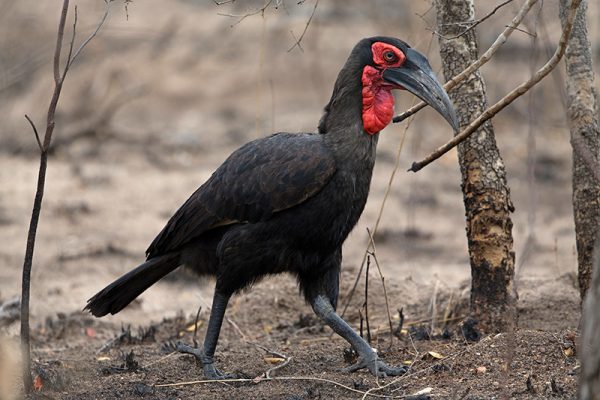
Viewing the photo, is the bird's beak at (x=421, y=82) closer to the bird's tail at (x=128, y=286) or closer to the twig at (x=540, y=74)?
the twig at (x=540, y=74)

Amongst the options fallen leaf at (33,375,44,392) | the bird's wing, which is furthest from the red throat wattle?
fallen leaf at (33,375,44,392)

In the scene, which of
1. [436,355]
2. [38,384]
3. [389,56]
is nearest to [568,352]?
[436,355]

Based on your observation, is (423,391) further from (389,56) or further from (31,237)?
(31,237)

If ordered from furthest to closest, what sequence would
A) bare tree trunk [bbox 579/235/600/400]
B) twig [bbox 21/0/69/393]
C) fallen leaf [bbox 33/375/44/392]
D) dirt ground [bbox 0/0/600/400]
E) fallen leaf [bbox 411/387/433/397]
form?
1. dirt ground [bbox 0/0/600/400]
2. fallen leaf [bbox 33/375/44/392]
3. fallen leaf [bbox 411/387/433/397]
4. twig [bbox 21/0/69/393]
5. bare tree trunk [bbox 579/235/600/400]

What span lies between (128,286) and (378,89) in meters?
1.59

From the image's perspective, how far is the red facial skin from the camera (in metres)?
4.66

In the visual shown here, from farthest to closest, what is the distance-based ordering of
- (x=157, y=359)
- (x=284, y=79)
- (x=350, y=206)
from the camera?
(x=284, y=79) → (x=157, y=359) → (x=350, y=206)

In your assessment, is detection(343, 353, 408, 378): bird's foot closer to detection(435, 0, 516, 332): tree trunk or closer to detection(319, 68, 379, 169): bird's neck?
detection(435, 0, 516, 332): tree trunk

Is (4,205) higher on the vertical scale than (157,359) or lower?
higher

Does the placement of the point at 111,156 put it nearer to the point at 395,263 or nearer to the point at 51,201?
the point at 51,201

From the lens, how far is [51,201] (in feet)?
30.6

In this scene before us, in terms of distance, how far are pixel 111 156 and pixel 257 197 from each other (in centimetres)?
625

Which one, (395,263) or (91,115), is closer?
(395,263)

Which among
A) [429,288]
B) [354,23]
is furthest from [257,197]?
[354,23]
